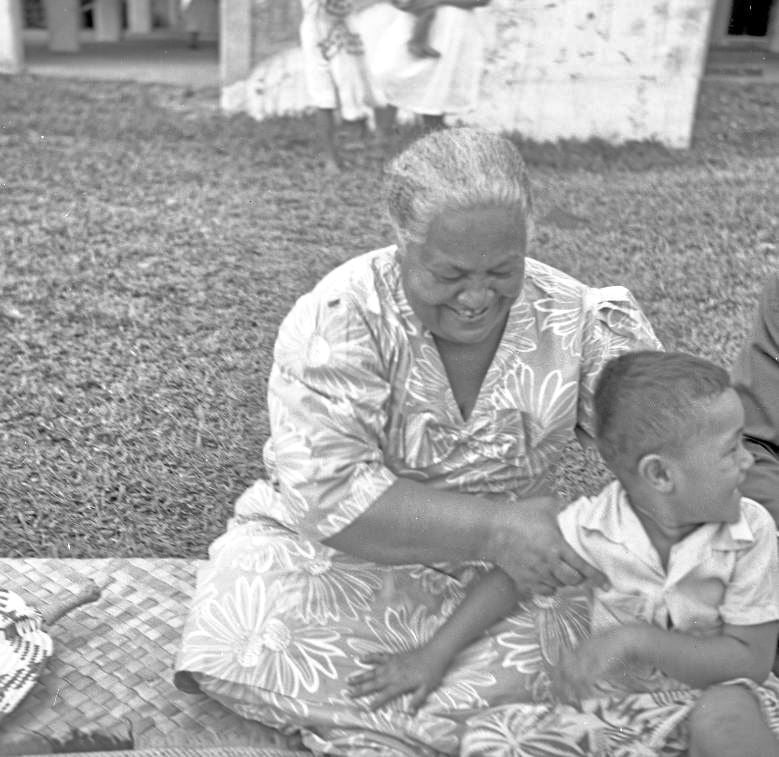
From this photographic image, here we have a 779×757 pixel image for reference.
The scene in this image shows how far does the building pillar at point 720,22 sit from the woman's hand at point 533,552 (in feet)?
28.8

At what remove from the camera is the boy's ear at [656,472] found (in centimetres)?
203

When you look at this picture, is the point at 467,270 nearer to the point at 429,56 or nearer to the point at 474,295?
the point at 474,295

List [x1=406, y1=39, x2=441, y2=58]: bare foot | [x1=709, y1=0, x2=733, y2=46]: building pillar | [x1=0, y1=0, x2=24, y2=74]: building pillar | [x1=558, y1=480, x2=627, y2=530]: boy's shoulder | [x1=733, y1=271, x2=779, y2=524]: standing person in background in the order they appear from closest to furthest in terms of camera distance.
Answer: [x1=558, y1=480, x2=627, y2=530]: boy's shoulder
[x1=733, y1=271, x2=779, y2=524]: standing person in background
[x1=406, y1=39, x2=441, y2=58]: bare foot
[x1=0, y1=0, x2=24, y2=74]: building pillar
[x1=709, y1=0, x2=733, y2=46]: building pillar

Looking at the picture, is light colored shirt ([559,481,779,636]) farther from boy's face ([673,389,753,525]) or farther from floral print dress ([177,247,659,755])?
floral print dress ([177,247,659,755])

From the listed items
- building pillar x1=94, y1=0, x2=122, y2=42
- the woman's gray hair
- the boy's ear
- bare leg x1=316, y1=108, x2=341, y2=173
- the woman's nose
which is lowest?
bare leg x1=316, y1=108, x2=341, y2=173

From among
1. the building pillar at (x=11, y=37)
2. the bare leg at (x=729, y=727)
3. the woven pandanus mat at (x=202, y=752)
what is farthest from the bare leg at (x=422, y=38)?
the bare leg at (x=729, y=727)

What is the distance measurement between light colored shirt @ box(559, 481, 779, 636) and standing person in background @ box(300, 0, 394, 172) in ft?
17.8

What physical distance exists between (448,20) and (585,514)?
594cm

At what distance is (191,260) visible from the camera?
557cm

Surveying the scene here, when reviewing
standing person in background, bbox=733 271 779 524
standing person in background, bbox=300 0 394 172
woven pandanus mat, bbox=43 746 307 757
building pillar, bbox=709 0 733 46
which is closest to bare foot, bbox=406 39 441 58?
standing person in background, bbox=300 0 394 172

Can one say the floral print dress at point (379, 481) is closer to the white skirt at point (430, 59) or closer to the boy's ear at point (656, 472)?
the boy's ear at point (656, 472)

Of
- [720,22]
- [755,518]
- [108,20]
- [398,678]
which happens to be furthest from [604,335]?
[720,22]

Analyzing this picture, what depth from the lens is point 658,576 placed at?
212cm

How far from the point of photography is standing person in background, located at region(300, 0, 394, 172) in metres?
7.49
